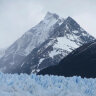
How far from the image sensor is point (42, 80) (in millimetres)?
40531

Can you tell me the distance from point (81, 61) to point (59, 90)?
15357cm

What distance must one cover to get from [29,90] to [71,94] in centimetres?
712

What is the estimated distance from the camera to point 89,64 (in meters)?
182

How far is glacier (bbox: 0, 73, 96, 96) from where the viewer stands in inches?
1310

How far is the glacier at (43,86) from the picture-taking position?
33.3 metres

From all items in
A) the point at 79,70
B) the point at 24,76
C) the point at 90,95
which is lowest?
the point at 90,95

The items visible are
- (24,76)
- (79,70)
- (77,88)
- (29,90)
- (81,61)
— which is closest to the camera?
(29,90)

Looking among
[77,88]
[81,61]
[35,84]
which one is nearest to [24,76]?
[35,84]

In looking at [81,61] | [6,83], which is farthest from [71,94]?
[81,61]

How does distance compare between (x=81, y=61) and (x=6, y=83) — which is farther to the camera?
(x=81, y=61)

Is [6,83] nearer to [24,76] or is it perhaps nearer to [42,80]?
[24,76]

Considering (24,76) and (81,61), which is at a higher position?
(81,61)

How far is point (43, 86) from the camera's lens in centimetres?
3931

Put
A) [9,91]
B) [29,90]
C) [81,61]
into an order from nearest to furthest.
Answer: [9,91] < [29,90] < [81,61]
